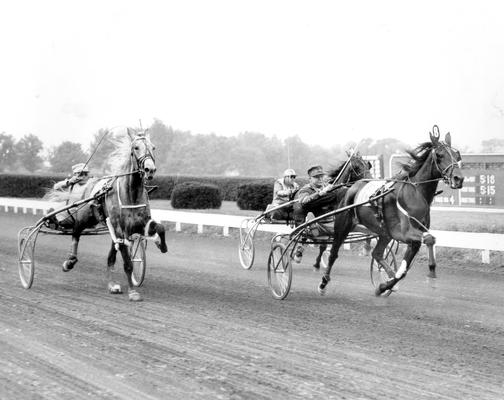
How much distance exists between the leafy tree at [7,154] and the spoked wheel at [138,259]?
37738 millimetres

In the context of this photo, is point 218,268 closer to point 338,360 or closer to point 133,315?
point 133,315

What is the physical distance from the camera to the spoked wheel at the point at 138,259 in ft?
35.4

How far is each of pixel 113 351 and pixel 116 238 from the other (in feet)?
11.4

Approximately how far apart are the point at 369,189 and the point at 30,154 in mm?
38623

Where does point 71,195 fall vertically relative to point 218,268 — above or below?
above

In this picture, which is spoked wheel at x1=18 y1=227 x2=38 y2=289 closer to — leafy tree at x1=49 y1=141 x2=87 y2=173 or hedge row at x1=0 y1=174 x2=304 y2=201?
hedge row at x1=0 y1=174 x2=304 y2=201

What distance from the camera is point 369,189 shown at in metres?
10.1

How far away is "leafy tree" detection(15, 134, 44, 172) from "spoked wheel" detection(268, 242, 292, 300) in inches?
1498

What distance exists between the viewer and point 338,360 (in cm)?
635

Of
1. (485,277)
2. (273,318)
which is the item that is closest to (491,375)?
(273,318)

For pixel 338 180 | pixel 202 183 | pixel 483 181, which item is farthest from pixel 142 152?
pixel 202 183

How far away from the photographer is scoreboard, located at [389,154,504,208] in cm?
1869

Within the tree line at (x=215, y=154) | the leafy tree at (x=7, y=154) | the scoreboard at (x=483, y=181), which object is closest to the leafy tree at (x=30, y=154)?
the leafy tree at (x=7, y=154)

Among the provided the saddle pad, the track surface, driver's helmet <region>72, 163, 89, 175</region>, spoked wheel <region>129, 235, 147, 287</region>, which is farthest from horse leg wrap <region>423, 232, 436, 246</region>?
driver's helmet <region>72, 163, 89, 175</region>
